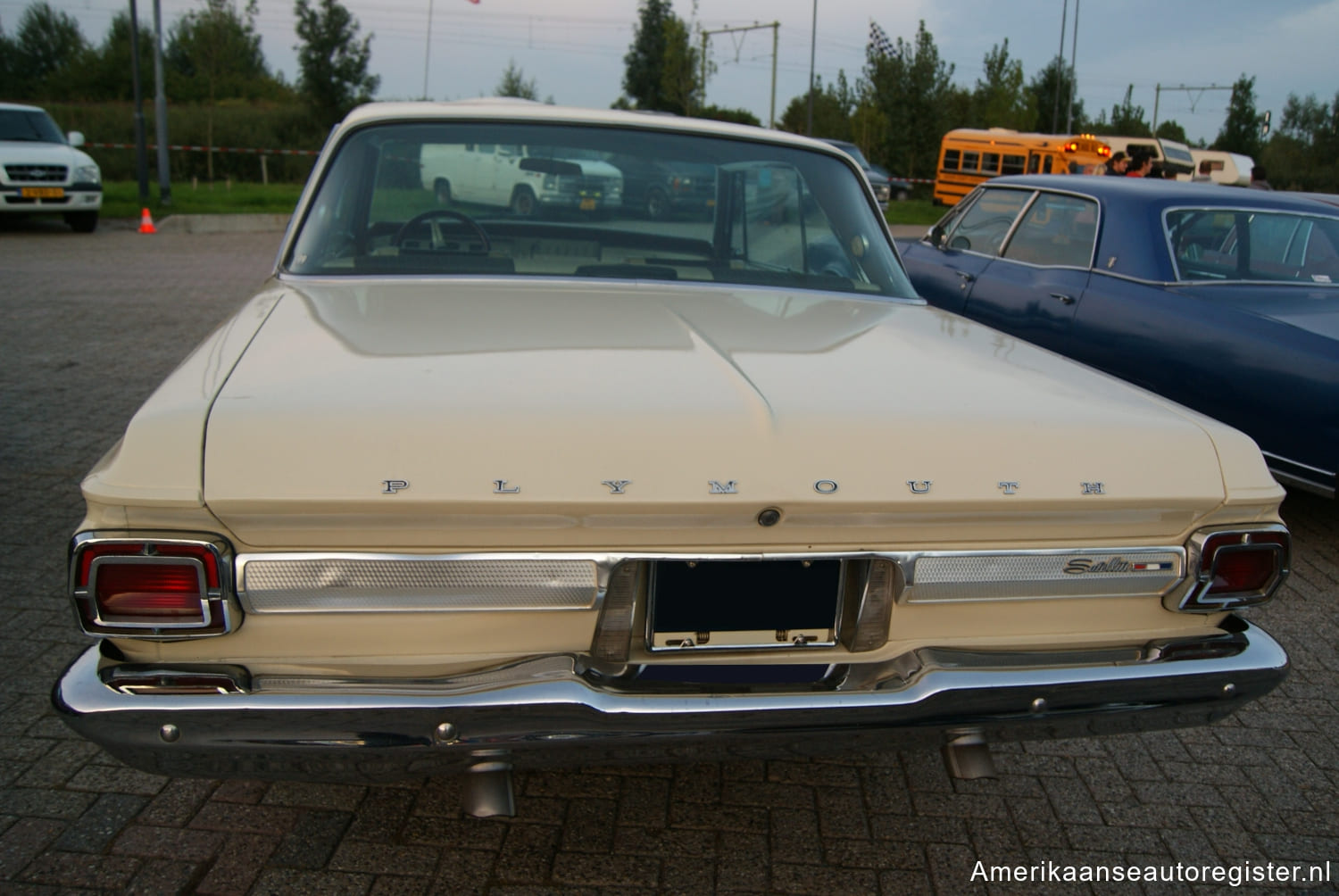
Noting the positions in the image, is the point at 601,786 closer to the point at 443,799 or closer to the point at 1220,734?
the point at 443,799

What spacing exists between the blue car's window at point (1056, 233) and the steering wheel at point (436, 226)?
389cm

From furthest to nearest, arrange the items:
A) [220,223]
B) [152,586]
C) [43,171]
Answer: [220,223]
[43,171]
[152,586]

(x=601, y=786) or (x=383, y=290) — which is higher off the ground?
(x=383, y=290)

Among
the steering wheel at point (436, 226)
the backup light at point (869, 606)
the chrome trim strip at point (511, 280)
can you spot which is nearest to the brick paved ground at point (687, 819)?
the backup light at point (869, 606)

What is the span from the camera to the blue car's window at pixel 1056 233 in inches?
237

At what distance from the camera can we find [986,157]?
30266 mm

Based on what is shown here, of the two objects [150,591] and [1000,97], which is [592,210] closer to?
[150,591]

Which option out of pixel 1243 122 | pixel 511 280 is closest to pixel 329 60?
pixel 511 280

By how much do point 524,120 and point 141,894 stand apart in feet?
7.33

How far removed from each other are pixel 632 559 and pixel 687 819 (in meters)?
1.00

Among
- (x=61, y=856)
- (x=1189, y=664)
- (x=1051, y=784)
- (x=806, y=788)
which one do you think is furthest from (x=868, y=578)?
(x=61, y=856)

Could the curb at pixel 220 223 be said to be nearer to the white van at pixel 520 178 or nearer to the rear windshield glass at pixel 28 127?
the rear windshield glass at pixel 28 127

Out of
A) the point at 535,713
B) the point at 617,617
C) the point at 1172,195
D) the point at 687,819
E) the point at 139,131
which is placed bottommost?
the point at 687,819

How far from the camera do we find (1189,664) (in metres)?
2.19
